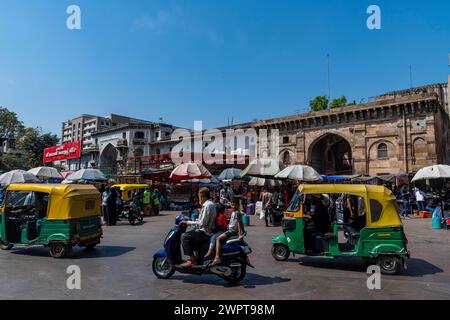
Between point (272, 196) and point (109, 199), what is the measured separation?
757 centimetres

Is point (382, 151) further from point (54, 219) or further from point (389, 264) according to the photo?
point (54, 219)

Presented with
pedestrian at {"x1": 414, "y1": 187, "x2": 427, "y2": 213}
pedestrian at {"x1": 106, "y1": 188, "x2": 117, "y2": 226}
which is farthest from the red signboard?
pedestrian at {"x1": 414, "y1": 187, "x2": 427, "y2": 213}

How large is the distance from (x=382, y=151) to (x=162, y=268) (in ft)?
92.6

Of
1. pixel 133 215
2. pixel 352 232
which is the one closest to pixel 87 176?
pixel 133 215

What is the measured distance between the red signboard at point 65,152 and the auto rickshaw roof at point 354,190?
30.4 metres

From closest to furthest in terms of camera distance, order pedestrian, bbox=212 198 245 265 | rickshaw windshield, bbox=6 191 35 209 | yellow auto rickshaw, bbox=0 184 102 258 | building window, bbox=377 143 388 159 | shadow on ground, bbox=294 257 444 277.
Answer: pedestrian, bbox=212 198 245 265 → shadow on ground, bbox=294 257 444 277 → yellow auto rickshaw, bbox=0 184 102 258 → rickshaw windshield, bbox=6 191 35 209 → building window, bbox=377 143 388 159

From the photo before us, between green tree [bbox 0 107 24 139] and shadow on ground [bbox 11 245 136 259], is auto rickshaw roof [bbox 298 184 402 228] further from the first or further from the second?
green tree [bbox 0 107 24 139]

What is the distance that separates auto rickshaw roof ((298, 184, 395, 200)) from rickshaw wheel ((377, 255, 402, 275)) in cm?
121

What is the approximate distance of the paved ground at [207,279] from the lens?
16.5 feet

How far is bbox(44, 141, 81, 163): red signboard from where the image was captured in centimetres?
3309

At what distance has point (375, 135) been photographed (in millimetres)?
29656

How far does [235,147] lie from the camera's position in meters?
40.2
